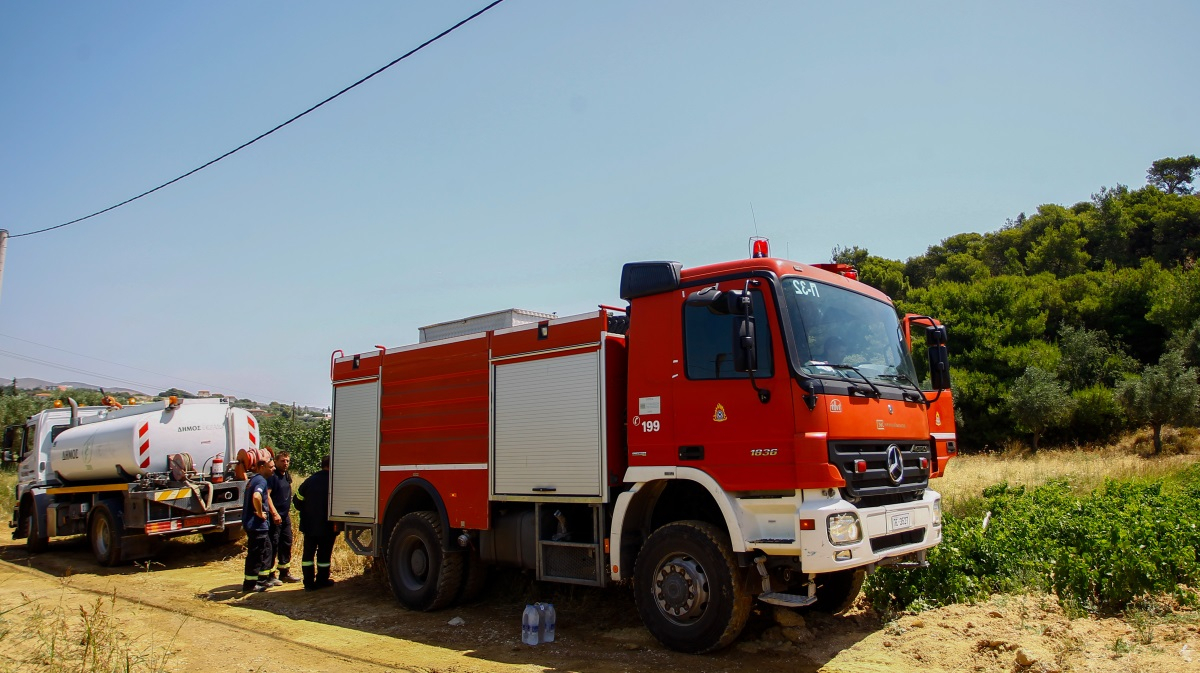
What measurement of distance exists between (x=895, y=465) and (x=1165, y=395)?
101 ft

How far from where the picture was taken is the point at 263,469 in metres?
10.9

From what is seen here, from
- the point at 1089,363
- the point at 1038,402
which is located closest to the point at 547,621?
the point at 1038,402

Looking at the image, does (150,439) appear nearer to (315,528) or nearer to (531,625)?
(315,528)

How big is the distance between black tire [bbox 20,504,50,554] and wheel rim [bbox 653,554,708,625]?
13.6 meters

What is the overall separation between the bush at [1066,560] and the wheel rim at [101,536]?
40.3ft

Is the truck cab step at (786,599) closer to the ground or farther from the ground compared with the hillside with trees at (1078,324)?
closer to the ground

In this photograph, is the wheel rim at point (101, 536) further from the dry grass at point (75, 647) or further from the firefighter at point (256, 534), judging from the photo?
the dry grass at point (75, 647)

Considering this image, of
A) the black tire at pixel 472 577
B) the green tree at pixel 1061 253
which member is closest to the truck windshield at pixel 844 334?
the black tire at pixel 472 577

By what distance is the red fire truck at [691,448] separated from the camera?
5.89 m

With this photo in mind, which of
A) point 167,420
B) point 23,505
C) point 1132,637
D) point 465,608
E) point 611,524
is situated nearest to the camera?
point 1132,637

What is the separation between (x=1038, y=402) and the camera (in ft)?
114

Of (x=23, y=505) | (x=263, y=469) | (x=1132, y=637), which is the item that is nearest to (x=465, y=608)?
(x=263, y=469)

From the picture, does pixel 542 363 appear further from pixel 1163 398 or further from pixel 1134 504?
pixel 1163 398

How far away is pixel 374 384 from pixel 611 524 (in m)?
4.32
